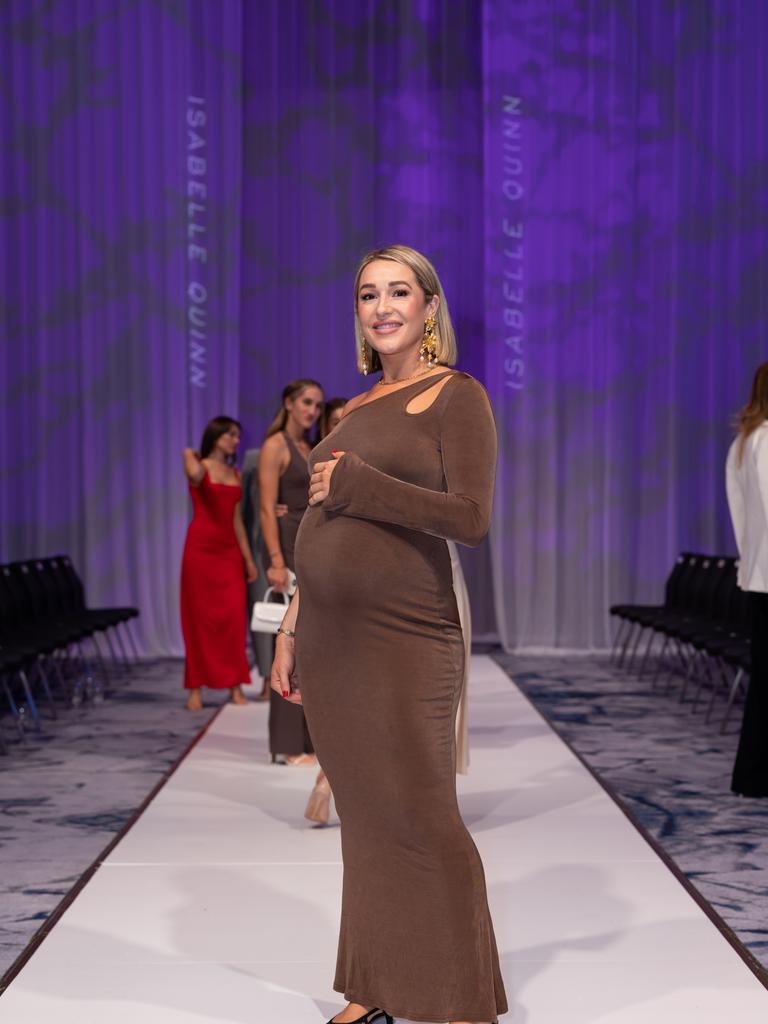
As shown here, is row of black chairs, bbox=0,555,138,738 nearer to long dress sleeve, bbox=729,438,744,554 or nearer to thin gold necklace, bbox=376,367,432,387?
long dress sleeve, bbox=729,438,744,554

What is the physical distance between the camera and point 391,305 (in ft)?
8.62

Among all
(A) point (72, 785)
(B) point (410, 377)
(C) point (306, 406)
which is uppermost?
(C) point (306, 406)

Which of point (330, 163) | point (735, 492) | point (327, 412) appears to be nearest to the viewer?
point (735, 492)

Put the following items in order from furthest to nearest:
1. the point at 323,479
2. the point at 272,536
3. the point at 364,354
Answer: the point at 272,536
the point at 364,354
the point at 323,479

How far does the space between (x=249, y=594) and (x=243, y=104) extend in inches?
189

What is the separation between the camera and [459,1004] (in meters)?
2.59

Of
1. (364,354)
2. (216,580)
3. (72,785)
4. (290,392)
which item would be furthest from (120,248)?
(364,354)

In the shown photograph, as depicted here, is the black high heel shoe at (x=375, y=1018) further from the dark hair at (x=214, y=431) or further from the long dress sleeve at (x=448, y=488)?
the dark hair at (x=214, y=431)

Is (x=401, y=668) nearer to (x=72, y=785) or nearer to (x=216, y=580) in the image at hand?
(x=72, y=785)

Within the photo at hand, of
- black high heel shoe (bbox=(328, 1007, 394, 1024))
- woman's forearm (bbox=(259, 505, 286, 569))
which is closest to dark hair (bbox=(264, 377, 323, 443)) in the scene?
woman's forearm (bbox=(259, 505, 286, 569))

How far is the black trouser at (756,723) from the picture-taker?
5.20 m

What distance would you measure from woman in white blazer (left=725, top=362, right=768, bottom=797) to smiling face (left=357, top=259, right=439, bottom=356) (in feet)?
9.14

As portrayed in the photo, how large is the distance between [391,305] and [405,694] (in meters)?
0.74

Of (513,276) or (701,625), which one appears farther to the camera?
(513,276)
